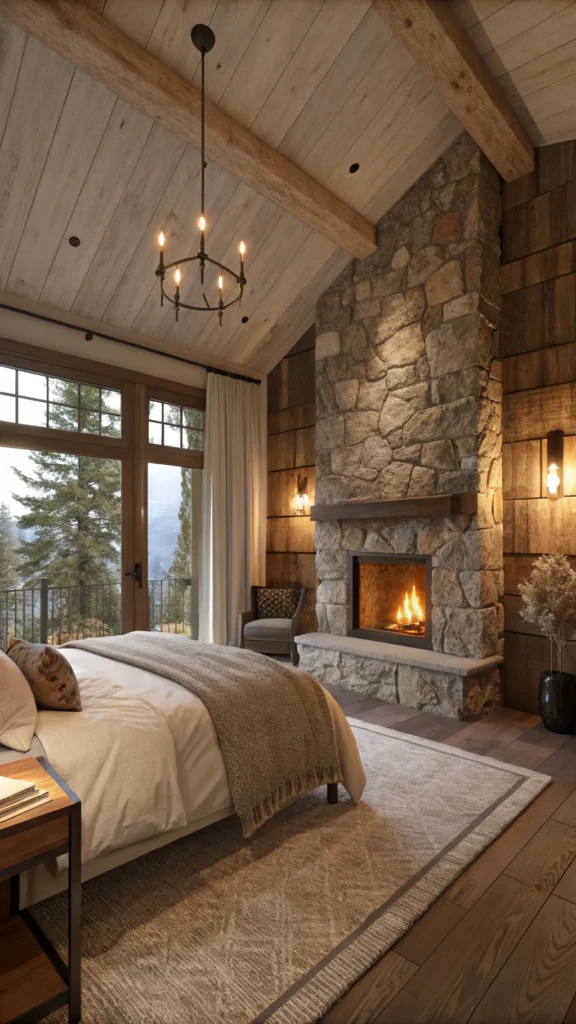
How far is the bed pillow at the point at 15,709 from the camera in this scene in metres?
1.79

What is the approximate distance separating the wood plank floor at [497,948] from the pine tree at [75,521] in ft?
11.3

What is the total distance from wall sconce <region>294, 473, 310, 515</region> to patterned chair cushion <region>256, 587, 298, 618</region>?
0.81 metres

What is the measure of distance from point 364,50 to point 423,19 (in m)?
0.59

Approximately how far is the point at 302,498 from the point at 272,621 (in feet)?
4.06

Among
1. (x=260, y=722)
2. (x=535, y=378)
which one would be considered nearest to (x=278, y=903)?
(x=260, y=722)

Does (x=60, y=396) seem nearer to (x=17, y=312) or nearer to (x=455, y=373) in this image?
(x=17, y=312)

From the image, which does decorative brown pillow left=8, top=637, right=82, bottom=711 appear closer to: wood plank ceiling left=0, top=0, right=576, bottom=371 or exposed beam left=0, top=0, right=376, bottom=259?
exposed beam left=0, top=0, right=376, bottom=259

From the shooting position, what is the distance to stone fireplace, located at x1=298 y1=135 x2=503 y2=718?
Answer: 403 cm

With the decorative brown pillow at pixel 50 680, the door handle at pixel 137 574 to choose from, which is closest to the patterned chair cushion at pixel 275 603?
the door handle at pixel 137 574

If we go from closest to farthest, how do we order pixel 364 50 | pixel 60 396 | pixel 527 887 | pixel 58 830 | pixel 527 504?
1. pixel 58 830
2. pixel 527 887
3. pixel 364 50
4. pixel 527 504
5. pixel 60 396

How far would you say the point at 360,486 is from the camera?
15.8 ft

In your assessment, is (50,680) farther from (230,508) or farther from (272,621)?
(230,508)

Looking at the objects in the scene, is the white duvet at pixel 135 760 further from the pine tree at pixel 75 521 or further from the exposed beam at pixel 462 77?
the exposed beam at pixel 462 77

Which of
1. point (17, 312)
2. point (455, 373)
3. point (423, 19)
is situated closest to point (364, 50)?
point (423, 19)
